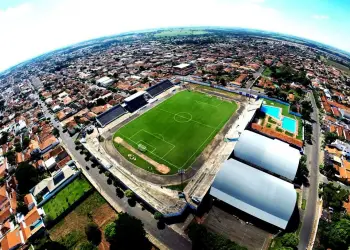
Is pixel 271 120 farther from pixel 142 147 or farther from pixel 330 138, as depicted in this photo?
pixel 142 147

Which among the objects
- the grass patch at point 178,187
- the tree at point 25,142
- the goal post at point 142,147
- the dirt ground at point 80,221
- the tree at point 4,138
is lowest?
the tree at point 4,138

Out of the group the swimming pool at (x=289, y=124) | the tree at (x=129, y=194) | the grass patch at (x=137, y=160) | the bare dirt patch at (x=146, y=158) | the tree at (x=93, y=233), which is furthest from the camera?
the swimming pool at (x=289, y=124)

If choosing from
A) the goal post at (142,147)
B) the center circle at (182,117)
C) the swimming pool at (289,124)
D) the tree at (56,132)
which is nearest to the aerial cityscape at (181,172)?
the center circle at (182,117)

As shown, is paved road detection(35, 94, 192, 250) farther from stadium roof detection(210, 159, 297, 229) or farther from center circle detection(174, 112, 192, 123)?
center circle detection(174, 112, 192, 123)

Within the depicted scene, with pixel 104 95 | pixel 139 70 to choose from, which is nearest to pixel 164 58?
pixel 139 70

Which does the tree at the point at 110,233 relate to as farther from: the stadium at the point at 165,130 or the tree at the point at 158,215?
the stadium at the point at 165,130
